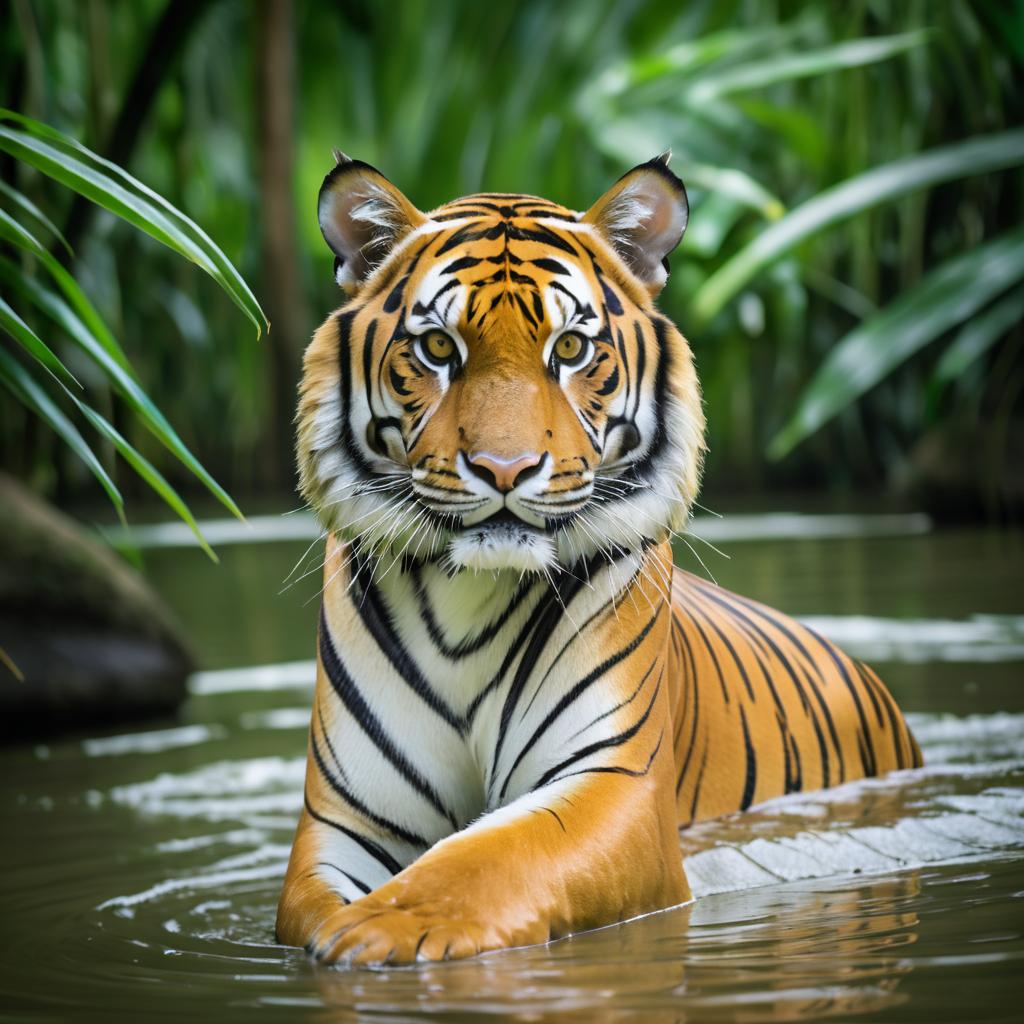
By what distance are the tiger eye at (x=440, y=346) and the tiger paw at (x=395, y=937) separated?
861mm

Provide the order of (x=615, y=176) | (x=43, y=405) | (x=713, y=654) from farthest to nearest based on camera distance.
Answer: (x=615, y=176), (x=713, y=654), (x=43, y=405)

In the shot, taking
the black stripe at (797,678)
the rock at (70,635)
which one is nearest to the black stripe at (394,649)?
the black stripe at (797,678)

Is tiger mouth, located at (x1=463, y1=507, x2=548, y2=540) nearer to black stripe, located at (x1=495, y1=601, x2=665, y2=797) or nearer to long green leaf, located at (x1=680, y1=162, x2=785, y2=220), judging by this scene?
black stripe, located at (x1=495, y1=601, x2=665, y2=797)

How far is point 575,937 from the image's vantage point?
9.05 feet

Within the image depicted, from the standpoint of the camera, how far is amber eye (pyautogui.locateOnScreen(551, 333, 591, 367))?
2936mm

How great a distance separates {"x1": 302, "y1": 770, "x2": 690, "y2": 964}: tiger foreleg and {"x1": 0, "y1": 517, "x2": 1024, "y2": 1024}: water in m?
0.04

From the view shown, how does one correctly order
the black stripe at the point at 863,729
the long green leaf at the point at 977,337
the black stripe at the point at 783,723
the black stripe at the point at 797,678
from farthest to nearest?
the long green leaf at the point at 977,337
the black stripe at the point at 863,729
the black stripe at the point at 797,678
the black stripe at the point at 783,723

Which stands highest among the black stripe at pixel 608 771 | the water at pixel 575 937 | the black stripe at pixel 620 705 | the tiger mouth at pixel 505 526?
the tiger mouth at pixel 505 526

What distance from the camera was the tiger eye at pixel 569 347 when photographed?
2.94 meters

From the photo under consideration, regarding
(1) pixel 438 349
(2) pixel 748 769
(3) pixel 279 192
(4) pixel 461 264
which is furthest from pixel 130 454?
(3) pixel 279 192

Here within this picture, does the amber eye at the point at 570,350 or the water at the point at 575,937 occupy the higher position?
the amber eye at the point at 570,350

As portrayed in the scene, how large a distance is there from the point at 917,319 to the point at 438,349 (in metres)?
6.50

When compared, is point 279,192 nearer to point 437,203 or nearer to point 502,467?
point 437,203

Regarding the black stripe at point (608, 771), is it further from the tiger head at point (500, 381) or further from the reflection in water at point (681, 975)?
the tiger head at point (500, 381)
